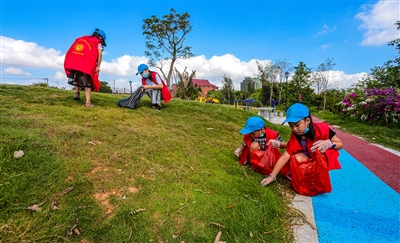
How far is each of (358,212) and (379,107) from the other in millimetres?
10415

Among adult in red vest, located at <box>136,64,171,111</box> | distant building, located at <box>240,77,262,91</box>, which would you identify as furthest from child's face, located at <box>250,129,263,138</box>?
distant building, located at <box>240,77,262,91</box>

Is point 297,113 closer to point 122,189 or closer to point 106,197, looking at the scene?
point 122,189

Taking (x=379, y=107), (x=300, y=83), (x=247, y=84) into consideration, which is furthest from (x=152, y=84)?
(x=247, y=84)

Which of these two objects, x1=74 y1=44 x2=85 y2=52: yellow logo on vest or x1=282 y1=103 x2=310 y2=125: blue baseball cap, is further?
x1=74 y1=44 x2=85 y2=52: yellow logo on vest

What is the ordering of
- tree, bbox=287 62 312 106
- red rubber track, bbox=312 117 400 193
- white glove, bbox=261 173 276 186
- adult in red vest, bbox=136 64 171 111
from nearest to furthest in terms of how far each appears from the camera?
white glove, bbox=261 173 276 186 → red rubber track, bbox=312 117 400 193 → adult in red vest, bbox=136 64 171 111 → tree, bbox=287 62 312 106

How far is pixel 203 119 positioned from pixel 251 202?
3.72 m

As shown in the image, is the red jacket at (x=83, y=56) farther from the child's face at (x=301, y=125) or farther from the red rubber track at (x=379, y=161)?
the red rubber track at (x=379, y=161)

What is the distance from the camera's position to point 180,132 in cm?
425

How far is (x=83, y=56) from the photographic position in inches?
169

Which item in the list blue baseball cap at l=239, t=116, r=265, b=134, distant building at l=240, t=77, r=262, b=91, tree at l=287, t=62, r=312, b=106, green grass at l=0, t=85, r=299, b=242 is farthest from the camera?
distant building at l=240, t=77, r=262, b=91

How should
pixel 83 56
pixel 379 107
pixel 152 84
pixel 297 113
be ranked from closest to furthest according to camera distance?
pixel 297 113 < pixel 83 56 < pixel 152 84 < pixel 379 107

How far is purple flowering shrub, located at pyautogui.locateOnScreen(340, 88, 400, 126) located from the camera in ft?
32.7

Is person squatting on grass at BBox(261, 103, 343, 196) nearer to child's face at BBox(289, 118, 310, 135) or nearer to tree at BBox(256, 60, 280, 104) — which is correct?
child's face at BBox(289, 118, 310, 135)

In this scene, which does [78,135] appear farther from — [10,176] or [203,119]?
[203,119]
